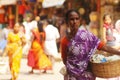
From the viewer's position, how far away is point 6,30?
21.4m

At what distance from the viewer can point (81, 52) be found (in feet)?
19.0

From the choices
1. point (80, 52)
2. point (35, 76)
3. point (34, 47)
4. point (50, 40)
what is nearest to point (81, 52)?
point (80, 52)

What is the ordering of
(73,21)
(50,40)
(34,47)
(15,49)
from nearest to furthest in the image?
1. (73,21)
2. (15,49)
3. (34,47)
4. (50,40)

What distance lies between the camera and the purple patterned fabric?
5.79 metres

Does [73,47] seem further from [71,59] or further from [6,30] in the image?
[6,30]

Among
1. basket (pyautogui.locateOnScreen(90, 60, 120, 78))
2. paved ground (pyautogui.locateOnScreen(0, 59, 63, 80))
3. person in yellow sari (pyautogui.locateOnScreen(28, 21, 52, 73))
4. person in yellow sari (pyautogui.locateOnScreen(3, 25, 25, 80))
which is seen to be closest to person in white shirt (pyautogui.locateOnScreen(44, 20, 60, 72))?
paved ground (pyautogui.locateOnScreen(0, 59, 63, 80))

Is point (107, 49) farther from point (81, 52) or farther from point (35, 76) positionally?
point (35, 76)

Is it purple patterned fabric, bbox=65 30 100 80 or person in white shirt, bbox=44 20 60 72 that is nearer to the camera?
purple patterned fabric, bbox=65 30 100 80

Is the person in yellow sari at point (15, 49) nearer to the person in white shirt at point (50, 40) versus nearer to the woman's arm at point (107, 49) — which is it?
the person in white shirt at point (50, 40)

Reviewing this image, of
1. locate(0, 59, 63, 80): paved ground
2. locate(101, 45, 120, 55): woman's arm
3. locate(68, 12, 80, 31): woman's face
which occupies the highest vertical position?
locate(68, 12, 80, 31): woman's face

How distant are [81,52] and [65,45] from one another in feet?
0.88

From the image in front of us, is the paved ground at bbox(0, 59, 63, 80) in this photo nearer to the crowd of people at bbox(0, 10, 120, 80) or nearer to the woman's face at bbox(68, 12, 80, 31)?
the crowd of people at bbox(0, 10, 120, 80)

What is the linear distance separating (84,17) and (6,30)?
3.79 meters

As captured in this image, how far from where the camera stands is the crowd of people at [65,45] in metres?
5.80
